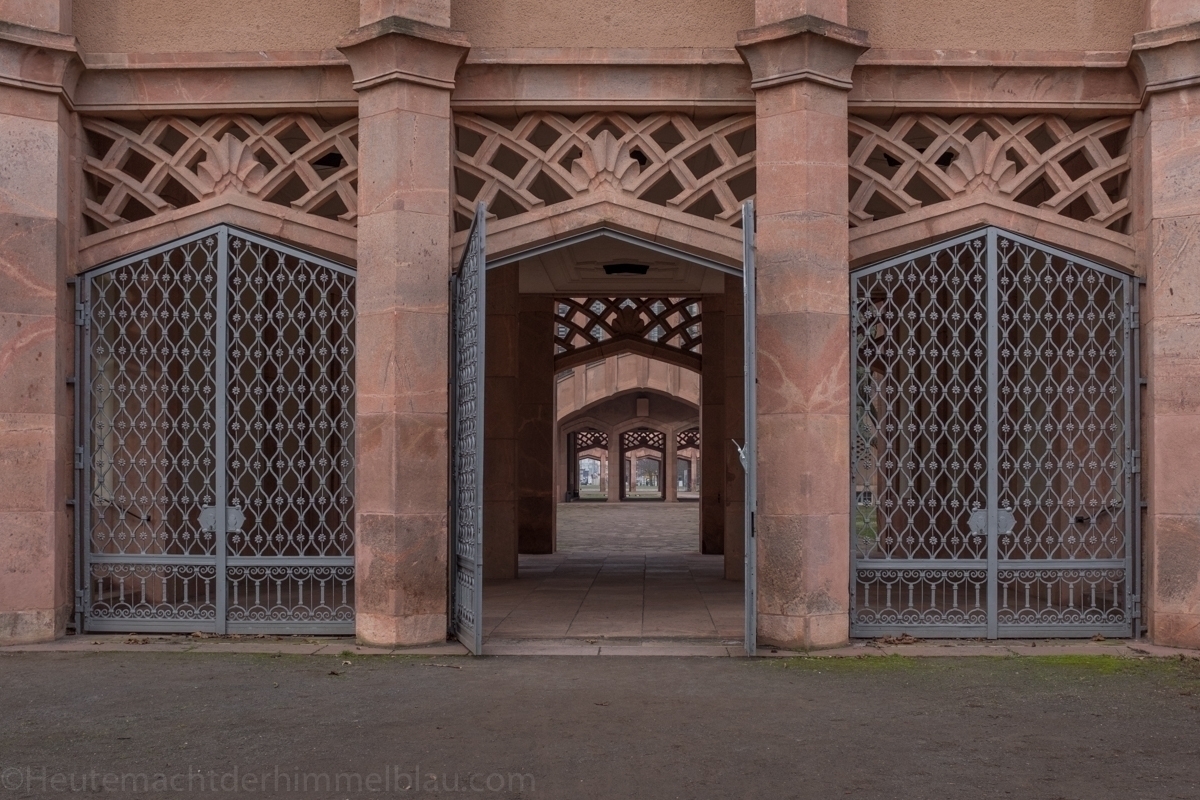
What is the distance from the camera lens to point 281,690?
6.30 metres

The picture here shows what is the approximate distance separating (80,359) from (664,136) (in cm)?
469

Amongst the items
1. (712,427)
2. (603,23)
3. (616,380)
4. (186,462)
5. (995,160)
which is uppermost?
(603,23)

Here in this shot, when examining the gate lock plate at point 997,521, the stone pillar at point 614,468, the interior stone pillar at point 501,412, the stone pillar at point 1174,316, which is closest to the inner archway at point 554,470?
the interior stone pillar at point 501,412

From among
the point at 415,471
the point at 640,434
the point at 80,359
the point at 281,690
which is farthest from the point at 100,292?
the point at 640,434

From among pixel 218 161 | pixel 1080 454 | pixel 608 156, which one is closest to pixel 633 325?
pixel 1080 454

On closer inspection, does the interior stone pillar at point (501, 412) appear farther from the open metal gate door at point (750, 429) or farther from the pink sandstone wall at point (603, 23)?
the open metal gate door at point (750, 429)

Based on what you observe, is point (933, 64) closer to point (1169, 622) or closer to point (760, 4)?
point (760, 4)

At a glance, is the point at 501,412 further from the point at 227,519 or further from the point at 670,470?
the point at 670,470

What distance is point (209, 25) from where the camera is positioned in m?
8.17

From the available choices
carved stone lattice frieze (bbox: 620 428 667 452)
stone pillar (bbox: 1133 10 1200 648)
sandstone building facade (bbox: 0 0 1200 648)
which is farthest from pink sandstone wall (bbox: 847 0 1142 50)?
carved stone lattice frieze (bbox: 620 428 667 452)

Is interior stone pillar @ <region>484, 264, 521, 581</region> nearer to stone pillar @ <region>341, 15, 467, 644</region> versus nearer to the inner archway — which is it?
the inner archway

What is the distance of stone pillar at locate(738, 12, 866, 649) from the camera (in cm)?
748

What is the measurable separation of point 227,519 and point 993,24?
6239 millimetres

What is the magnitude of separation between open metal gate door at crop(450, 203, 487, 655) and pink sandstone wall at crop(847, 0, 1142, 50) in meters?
3.15
